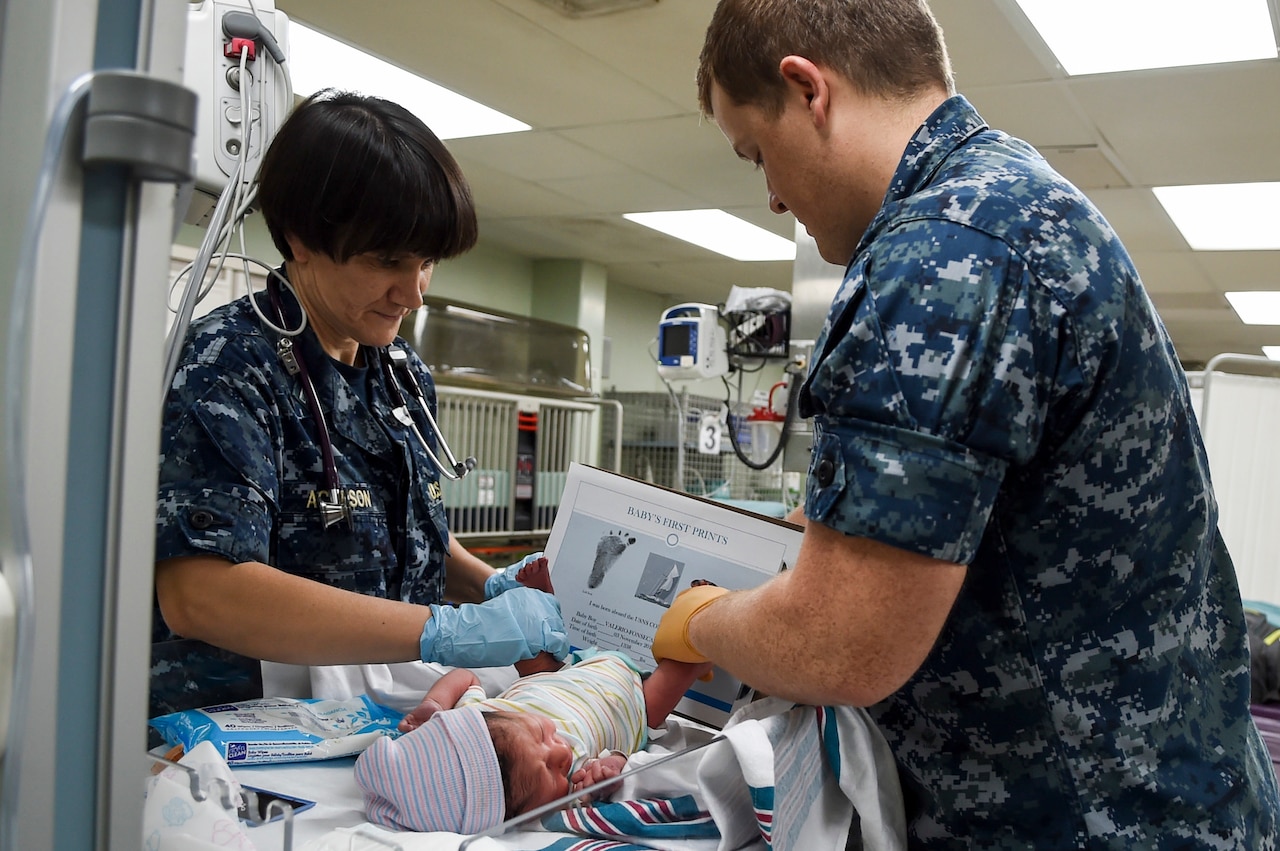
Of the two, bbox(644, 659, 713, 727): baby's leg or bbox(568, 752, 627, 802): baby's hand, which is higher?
bbox(644, 659, 713, 727): baby's leg

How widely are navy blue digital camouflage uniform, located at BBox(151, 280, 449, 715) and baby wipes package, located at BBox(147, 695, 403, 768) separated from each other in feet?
0.58

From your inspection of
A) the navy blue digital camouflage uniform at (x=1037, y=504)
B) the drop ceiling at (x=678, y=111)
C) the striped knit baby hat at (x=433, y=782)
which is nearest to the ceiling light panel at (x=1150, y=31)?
the drop ceiling at (x=678, y=111)

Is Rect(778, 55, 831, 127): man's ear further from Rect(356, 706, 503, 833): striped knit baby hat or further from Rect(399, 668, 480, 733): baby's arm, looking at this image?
Rect(399, 668, 480, 733): baby's arm

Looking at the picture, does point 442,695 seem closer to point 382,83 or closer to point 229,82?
point 229,82

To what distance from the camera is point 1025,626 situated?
85cm

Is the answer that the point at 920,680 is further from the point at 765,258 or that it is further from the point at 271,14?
the point at 765,258

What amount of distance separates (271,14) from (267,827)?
1.09m

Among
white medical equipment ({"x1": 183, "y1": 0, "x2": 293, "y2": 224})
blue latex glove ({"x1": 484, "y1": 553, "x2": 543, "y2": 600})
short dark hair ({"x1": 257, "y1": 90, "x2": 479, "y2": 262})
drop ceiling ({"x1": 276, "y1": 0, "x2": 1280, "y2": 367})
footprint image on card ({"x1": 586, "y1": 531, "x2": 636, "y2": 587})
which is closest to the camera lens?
white medical equipment ({"x1": 183, "y1": 0, "x2": 293, "y2": 224})

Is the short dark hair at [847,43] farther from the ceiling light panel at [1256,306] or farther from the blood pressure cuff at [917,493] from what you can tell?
the ceiling light panel at [1256,306]

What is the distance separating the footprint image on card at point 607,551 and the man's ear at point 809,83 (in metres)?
0.73

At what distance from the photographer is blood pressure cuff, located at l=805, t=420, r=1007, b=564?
765 millimetres

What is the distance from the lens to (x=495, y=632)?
4.54 feet

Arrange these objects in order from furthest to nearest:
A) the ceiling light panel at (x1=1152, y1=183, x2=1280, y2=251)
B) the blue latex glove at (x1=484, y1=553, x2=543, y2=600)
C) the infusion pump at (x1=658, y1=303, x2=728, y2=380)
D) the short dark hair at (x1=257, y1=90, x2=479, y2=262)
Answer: the ceiling light panel at (x1=1152, y1=183, x2=1280, y2=251), the infusion pump at (x1=658, y1=303, x2=728, y2=380), the blue latex glove at (x1=484, y1=553, x2=543, y2=600), the short dark hair at (x1=257, y1=90, x2=479, y2=262)

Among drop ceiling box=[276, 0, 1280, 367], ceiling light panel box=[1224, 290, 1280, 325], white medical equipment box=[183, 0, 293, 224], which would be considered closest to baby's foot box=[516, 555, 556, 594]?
white medical equipment box=[183, 0, 293, 224]
